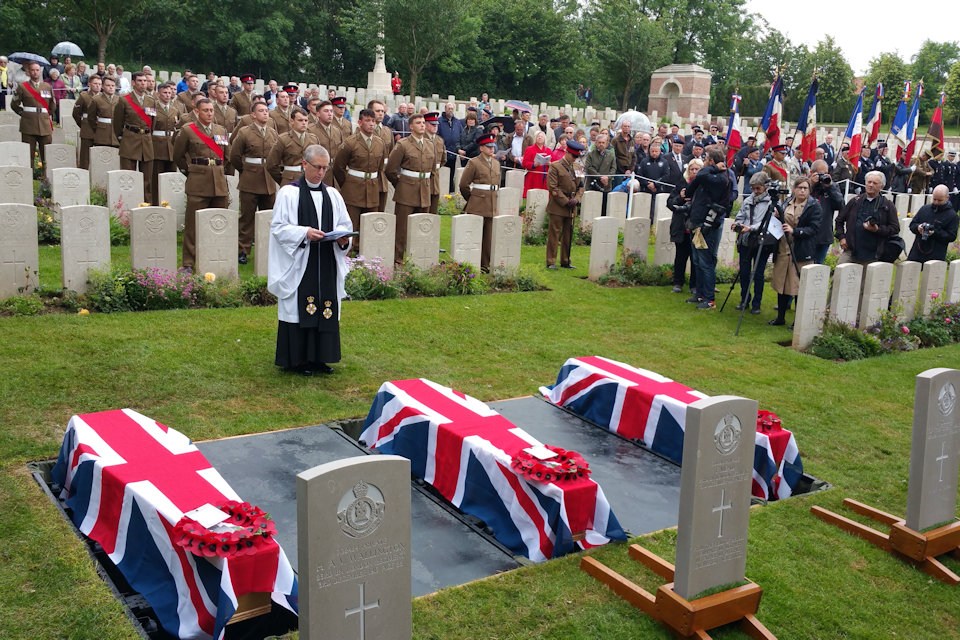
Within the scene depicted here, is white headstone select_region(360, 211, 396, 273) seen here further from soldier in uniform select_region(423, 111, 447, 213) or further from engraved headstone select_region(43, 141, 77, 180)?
engraved headstone select_region(43, 141, 77, 180)

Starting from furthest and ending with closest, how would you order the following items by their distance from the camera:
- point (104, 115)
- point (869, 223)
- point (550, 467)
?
1. point (104, 115)
2. point (869, 223)
3. point (550, 467)

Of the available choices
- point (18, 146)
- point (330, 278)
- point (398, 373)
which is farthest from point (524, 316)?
point (18, 146)

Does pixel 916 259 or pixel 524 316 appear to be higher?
pixel 916 259

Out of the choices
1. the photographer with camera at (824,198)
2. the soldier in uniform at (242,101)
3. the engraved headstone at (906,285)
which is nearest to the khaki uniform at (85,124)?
the soldier in uniform at (242,101)

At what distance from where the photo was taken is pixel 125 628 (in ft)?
13.5

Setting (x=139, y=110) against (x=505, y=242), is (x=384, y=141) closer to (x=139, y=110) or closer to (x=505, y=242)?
(x=505, y=242)

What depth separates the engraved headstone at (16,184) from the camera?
11539mm

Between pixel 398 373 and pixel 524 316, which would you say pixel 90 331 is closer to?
pixel 398 373

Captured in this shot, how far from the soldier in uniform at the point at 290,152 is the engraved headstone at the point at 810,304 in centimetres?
635

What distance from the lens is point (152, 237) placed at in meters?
9.52

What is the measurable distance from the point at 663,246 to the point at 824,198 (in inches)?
94.9

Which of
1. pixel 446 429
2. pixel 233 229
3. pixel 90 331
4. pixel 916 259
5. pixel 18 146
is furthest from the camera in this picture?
pixel 18 146

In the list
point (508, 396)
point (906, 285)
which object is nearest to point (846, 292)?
point (906, 285)

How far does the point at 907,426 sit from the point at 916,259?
210 inches
